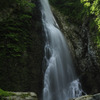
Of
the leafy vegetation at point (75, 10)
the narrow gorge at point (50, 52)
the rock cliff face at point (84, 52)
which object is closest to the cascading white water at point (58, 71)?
the narrow gorge at point (50, 52)

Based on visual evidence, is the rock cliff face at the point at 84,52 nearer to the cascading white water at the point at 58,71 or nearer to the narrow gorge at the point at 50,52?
the narrow gorge at the point at 50,52

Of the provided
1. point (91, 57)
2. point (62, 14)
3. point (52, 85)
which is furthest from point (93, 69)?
point (62, 14)

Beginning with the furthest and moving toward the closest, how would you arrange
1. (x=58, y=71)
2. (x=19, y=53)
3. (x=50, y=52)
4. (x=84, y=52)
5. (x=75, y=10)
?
(x=75, y=10) → (x=84, y=52) → (x=50, y=52) → (x=58, y=71) → (x=19, y=53)

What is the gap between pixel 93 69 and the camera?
10.6 meters

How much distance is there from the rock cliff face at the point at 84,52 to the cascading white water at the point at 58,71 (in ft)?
2.56

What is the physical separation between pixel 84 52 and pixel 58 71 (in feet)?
12.8

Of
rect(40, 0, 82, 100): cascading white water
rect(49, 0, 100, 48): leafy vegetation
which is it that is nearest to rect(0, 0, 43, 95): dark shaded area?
rect(40, 0, 82, 100): cascading white water

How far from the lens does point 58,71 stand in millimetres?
10305

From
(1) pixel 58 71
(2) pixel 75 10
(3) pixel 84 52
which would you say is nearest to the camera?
(1) pixel 58 71

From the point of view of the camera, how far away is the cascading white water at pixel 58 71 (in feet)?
29.8

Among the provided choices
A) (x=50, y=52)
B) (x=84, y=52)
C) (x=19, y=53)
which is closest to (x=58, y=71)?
(x=50, y=52)

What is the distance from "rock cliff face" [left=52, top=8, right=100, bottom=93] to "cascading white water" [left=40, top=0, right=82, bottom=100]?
0.78m

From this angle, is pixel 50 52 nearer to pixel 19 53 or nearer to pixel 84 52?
pixel 19 53

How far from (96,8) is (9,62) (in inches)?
284
